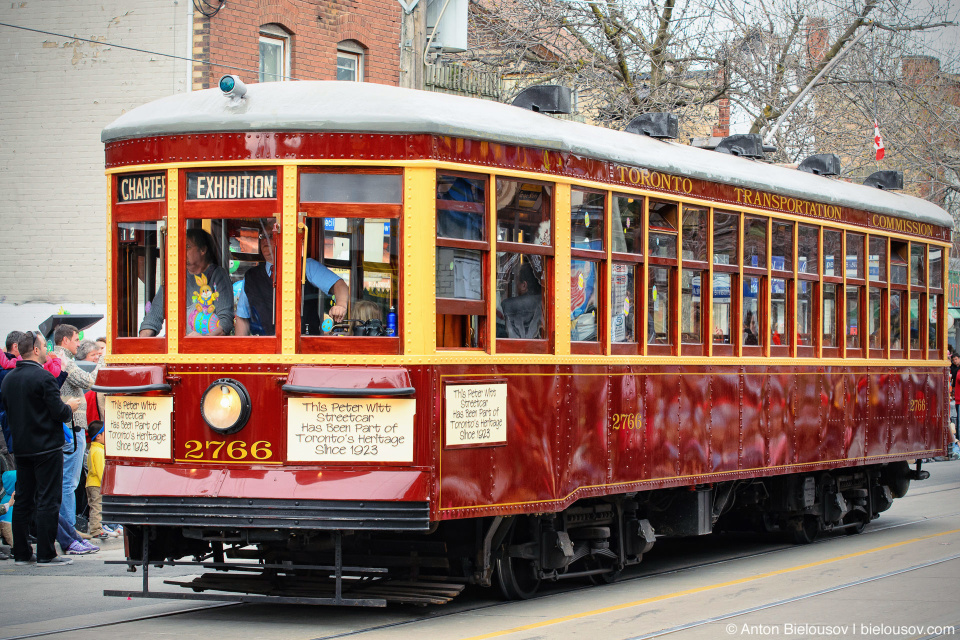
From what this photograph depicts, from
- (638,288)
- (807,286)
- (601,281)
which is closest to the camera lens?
(601,281)

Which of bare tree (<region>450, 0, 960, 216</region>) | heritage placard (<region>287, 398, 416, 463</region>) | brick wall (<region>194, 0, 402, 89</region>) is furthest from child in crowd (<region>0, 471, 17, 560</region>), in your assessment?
bare tree (<region>450, 0, 960, 216</region>)

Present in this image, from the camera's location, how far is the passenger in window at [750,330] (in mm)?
10438

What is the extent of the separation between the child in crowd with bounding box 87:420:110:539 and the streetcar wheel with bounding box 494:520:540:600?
4.66 m

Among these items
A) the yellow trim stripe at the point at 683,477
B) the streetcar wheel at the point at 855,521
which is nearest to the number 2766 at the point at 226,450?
the yellow trim stripe at the point at 683,477

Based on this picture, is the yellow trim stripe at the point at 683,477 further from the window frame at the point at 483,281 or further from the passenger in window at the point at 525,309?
the passenger in window at the point at 525,309

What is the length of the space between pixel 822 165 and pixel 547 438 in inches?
238

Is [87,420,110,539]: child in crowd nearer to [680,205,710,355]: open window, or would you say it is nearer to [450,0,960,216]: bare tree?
[680,205,710,355]: open window

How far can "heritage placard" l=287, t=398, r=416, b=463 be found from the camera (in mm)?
7184

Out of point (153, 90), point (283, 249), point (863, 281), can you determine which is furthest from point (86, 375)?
point (863, 281)

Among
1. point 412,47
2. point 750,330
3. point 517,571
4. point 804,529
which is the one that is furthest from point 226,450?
point 804,529

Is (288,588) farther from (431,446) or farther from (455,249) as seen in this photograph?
(455,249)

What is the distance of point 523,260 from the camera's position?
806cm

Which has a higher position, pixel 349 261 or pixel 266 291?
pixel 349 261

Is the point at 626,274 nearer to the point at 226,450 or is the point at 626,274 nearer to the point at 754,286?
the point at 754,286
